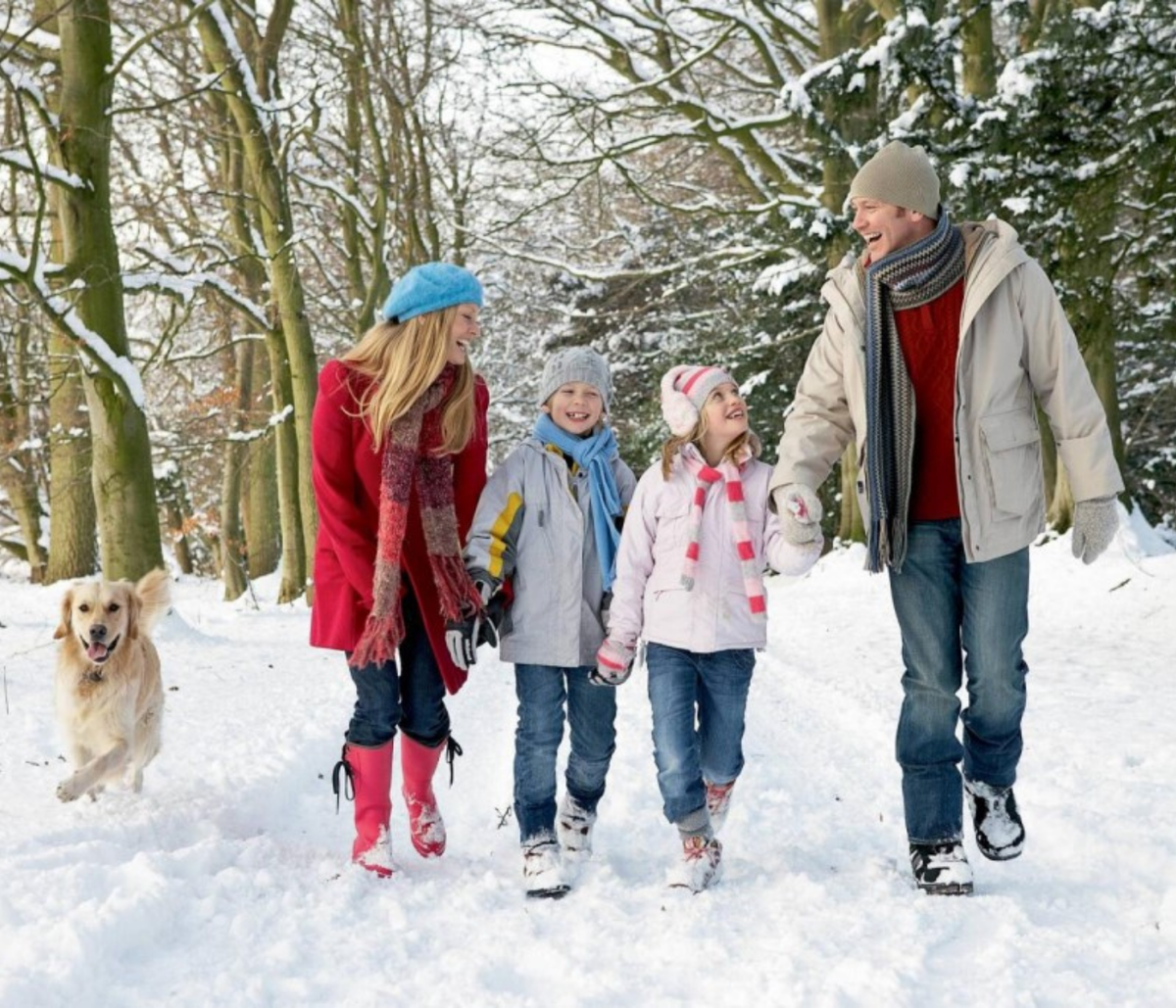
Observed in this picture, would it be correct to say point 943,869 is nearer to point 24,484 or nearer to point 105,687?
point 105,687

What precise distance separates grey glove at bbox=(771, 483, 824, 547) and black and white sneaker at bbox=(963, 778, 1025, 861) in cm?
101

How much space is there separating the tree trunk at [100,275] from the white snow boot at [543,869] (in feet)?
20.2

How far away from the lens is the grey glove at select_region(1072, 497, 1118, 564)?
3523 millimetres

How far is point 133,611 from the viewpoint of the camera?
202 inches

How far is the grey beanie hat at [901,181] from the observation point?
3684 mm

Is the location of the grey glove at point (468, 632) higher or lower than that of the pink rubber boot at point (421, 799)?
higher

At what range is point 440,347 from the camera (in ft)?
13.4

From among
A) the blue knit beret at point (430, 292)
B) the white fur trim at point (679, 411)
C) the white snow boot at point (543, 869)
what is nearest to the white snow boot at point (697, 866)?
the white snow boot at point (543, 869)

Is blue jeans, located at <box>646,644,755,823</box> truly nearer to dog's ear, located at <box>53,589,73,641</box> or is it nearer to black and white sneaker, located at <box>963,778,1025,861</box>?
black and white sneaker, located at <box>963,778,1025,861</box>

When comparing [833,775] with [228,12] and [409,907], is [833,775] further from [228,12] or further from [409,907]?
[228,12]

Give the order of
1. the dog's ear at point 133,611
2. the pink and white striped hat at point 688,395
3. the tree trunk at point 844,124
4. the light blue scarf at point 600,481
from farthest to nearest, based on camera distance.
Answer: the tree trunk at point 844,124 → the dog's ear at point 133,611 → the light blue scarf at point 600,481 → the pink and white striped hat at point 688,395

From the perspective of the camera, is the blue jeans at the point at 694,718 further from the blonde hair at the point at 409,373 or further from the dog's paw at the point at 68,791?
the dog's paw at the point at 68,791

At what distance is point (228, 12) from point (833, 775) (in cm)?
1210

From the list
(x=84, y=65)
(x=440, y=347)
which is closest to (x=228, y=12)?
(x=84, y=65)
